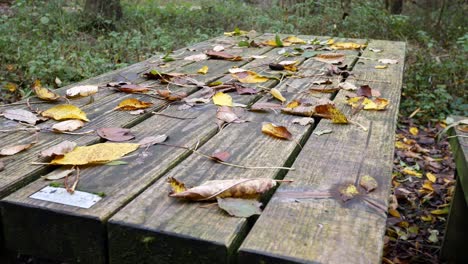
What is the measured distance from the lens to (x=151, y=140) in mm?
1253

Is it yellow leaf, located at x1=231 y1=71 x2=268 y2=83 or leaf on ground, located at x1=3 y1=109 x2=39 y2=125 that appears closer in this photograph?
leaf on ground, located at x1=3 y1=109 x2=39 y2=125

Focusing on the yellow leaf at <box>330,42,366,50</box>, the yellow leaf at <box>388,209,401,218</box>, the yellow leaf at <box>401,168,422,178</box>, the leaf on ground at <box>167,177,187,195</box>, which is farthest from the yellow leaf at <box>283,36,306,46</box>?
the leaf on ground at <box>167,177,187,195</box>

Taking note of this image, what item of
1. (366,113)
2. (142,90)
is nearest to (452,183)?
(366,113)

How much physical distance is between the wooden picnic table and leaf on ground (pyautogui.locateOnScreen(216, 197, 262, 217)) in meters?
0.01

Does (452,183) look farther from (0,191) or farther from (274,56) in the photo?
(0,191)

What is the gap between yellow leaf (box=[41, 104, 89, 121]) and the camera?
4.65ft

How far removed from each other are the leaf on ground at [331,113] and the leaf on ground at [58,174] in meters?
0.77

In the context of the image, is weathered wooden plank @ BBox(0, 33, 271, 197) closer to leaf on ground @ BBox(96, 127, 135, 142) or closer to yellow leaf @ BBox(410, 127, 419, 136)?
leaf on ground @ BBox(96, 127, 135, 142)

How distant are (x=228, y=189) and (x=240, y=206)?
0.06 metres

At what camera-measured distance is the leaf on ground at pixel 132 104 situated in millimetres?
1565

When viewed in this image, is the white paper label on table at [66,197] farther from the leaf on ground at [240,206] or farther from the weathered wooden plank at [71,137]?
the leaf on ground at [240,206]

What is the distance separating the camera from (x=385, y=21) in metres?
6.75

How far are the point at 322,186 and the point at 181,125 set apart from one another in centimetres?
54

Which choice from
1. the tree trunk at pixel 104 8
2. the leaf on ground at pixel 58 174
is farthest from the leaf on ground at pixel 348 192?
the tree trunk at pixel 104 8
